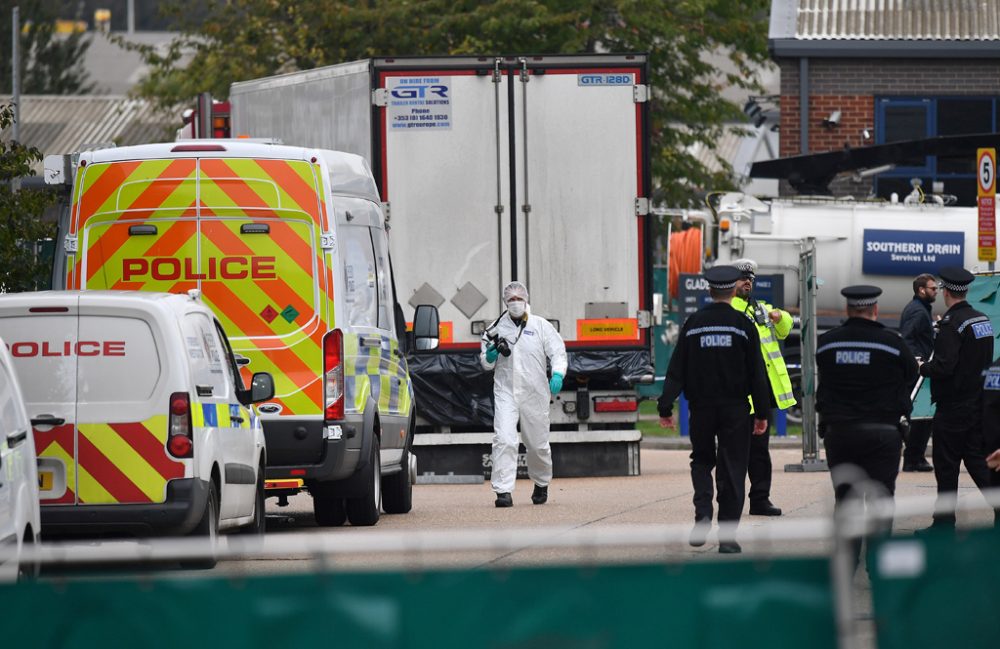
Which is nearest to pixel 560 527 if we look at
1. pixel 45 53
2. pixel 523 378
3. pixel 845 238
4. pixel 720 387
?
pixel 720 387

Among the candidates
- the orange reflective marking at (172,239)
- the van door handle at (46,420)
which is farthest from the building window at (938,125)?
the van door handle at (46,420)

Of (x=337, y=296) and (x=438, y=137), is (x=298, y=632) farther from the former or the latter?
(x=438, y=137)

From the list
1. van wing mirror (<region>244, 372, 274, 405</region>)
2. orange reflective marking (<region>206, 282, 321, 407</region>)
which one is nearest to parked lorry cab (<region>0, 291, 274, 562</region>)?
van wing mirror (<region>244, 372, 274, 405</region>)

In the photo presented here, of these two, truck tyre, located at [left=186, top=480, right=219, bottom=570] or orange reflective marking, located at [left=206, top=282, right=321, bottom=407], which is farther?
orange reflective marking, located at [left=206, top=282, right=321, bottom=407]

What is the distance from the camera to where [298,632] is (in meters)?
4.71

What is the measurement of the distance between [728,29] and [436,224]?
1598 centimetres

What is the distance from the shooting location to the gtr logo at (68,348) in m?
10.1

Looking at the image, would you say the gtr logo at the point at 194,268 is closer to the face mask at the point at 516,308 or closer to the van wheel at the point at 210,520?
the van wheel at the point at 210,520

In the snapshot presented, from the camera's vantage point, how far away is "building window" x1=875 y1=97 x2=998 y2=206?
98.9ft

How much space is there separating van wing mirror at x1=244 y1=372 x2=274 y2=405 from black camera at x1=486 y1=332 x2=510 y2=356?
4.21m

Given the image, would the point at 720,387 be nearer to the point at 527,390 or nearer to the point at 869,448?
the point at 869,448

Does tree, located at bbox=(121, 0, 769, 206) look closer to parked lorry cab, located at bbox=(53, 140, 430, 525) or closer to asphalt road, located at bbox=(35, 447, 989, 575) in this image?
asphalt road, located at bbox=(35, 447, 989, 575)

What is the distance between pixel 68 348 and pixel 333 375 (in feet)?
9.32

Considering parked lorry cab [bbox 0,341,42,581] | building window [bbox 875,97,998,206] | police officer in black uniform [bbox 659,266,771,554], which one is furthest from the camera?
building window [bbox 875,97,998,206]
